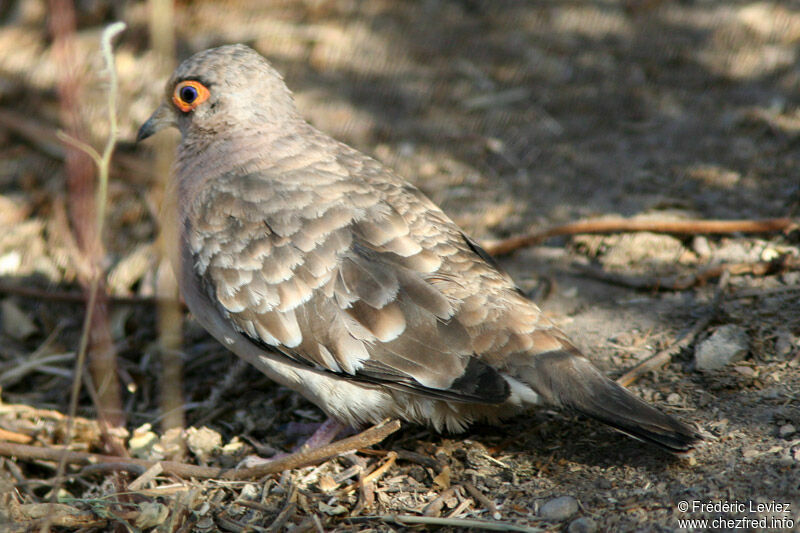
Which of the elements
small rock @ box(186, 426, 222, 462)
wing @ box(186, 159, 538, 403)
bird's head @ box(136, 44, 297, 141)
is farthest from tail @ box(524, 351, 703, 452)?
bird's head @ box(136, 44, 297, 141)

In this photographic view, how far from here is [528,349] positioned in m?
3.67

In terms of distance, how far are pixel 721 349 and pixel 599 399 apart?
0.95 m

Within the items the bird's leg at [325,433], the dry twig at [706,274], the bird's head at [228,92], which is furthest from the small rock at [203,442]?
the dry twig at [706,274]

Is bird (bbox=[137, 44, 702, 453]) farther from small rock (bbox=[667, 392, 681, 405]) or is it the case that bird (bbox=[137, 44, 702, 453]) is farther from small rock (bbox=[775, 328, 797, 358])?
small rock (bbox=[775, 328, 797, 358])

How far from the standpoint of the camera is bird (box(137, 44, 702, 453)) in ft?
11.8

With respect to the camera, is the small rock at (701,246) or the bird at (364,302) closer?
the bird at (364,302)

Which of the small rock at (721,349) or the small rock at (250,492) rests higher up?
the small rock at (721,349)

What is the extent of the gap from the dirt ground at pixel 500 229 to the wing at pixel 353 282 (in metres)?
0.51

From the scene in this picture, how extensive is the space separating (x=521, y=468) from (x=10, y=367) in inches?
135

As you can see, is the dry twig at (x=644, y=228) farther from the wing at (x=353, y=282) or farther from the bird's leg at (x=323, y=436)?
the bird's leg at (x=323, y=436)

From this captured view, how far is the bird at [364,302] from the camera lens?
3604 mm

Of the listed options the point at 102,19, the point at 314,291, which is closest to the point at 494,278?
the point at 314,291

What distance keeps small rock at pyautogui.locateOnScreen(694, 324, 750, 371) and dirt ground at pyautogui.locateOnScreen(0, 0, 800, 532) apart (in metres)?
0.06

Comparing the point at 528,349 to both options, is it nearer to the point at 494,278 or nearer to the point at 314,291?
the point at 494,278
